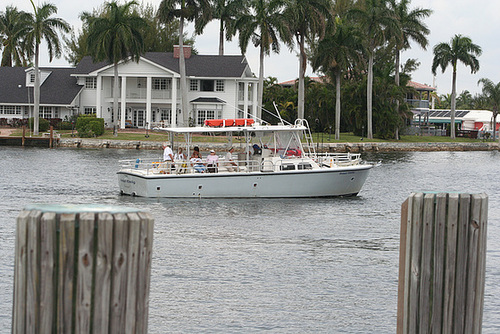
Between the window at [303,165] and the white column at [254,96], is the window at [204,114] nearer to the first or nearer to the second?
the white column at [254,96]

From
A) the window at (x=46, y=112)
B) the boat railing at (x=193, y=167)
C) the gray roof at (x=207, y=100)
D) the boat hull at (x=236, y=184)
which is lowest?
the boat hull at (x=236, y=184)

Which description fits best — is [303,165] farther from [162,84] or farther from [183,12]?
[162,84]

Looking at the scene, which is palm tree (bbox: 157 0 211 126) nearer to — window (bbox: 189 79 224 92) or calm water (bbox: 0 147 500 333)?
window (bbox: 189 79 224 92)

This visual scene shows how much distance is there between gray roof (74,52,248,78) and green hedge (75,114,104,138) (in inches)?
346

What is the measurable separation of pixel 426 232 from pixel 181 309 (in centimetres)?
795

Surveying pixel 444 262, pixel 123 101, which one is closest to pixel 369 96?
pixel 123 101

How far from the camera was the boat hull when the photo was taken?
27.3 metres

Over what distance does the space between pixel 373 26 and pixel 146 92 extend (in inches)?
902

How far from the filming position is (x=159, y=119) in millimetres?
75250

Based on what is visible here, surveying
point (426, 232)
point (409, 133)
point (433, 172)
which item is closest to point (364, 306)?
point (426, 232)

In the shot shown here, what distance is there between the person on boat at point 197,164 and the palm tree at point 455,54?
60698 mm

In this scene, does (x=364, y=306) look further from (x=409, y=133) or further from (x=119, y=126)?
(x=409, y=133)

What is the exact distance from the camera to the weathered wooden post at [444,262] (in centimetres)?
528

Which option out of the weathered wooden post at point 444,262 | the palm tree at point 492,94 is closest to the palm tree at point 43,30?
the palm tree at point 492,94
